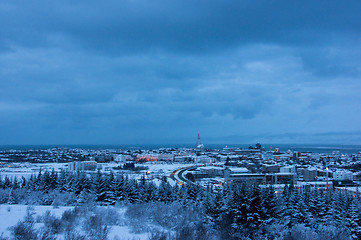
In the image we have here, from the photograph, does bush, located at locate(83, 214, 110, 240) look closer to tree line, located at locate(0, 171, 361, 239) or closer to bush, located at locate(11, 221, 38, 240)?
bush, located at locate(11, 221, 38, 240)

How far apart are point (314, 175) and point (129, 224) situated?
186ft

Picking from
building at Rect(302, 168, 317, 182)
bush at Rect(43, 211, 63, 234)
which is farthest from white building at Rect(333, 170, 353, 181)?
bush at Rect(43, 211, 63, 234)

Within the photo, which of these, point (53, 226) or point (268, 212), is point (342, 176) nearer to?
point (268, 212)

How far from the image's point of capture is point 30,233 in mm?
7461

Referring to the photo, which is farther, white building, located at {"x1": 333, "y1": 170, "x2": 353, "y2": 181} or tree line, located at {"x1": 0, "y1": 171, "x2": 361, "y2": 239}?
white building, located at {"x1": 333, "y1": 170, "x2": 353, "y2": 181}

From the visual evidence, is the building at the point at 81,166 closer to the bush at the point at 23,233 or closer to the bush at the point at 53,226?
the bush at the point at 53,226

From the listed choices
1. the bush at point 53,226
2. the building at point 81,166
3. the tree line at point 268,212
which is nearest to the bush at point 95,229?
the bush at point 53,226

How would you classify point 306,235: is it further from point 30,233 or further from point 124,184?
point 124,184

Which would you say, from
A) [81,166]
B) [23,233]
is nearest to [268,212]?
[23,233]

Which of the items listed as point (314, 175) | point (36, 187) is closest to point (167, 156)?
point (314, 175)

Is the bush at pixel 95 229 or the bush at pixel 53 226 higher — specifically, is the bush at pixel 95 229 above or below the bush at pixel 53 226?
below

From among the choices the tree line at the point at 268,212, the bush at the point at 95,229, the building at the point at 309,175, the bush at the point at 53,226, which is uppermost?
the bush at the point at 53,226

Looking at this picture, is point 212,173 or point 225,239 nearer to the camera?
point 225,239

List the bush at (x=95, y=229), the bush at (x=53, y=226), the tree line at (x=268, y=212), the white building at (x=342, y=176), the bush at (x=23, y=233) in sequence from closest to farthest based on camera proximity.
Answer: the bush at (x=23, y=233) → the bush at (x=95, y=229) → the bush at (x=53, y=226) → the tree line at (x=268, y=212) → the white building at (x=342, y=176)
